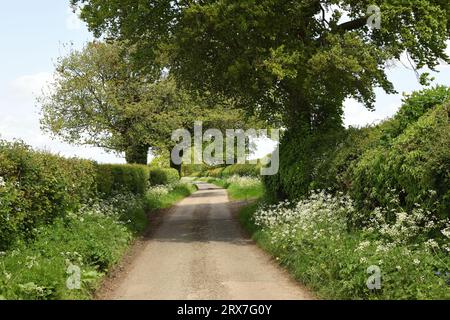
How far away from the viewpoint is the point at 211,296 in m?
9.75

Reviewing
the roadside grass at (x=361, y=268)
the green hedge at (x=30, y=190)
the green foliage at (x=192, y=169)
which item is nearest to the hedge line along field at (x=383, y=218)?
the roadside grass at (x=361, y=268)

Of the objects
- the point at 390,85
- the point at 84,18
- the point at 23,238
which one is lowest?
the point at 23,238

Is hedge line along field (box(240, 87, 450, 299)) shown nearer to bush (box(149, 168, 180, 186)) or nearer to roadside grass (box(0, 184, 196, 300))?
roadside grass (box(0, 184, 196, 300))

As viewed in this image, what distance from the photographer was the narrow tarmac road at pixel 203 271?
33.1 feet

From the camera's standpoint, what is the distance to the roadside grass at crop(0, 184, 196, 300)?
28.6 ft

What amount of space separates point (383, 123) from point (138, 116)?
25185 millimetres

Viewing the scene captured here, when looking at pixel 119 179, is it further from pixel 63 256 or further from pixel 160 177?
pixel 160 177

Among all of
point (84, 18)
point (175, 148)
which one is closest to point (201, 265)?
point (84, 18)

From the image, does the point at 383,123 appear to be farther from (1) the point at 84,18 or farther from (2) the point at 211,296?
(1) the point at 84,18

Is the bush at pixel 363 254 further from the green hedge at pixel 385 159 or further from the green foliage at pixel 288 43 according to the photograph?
the green foliage at pixel 288 43

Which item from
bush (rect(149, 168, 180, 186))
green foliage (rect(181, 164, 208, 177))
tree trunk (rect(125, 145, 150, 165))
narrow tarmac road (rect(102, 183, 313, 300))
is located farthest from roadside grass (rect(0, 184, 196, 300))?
green foliage (rect(181, 164, 208, 177))

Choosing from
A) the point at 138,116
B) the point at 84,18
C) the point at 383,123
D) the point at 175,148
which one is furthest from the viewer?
the point at 175,148

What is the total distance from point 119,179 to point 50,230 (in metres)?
12.6

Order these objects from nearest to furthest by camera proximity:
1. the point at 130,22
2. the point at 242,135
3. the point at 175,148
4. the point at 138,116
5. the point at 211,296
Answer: the point at 211,296 < the point at 130,22 < the point at 138,116 < the point at 175,148 < the point at 242,135
